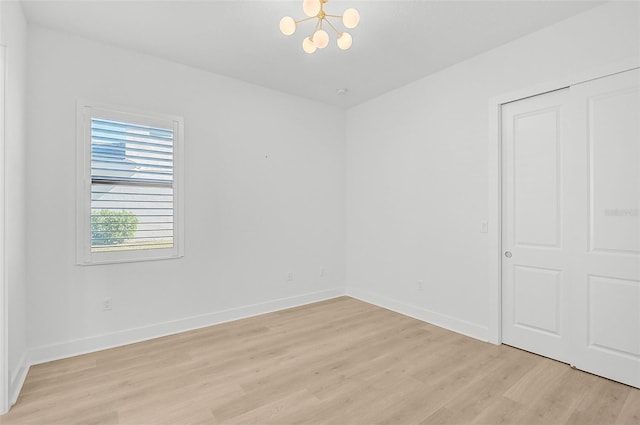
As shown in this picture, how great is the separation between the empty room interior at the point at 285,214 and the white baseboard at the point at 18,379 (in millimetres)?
31

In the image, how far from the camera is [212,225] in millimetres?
3855

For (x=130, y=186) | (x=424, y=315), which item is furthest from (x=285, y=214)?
(x=424, y=315)

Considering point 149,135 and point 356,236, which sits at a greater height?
point 149,135

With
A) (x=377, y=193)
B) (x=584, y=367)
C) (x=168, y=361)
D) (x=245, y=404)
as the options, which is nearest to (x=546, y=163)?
(x=584, y=367)

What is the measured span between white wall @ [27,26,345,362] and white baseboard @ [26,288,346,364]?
0.04ft

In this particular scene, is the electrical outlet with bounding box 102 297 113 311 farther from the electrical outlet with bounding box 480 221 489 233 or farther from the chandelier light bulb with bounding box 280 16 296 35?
the electrical outlet with bounding box 480 221 489 233

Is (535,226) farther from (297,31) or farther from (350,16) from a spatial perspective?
(297,31)

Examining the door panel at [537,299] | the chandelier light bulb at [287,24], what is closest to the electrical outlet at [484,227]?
the door panel at [537,299]

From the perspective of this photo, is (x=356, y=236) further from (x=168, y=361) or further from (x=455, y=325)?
(x=168, y=361)

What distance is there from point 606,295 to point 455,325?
56.6 inches

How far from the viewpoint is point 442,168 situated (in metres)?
3.83

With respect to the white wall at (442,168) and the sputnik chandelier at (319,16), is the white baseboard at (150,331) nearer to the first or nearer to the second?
the white wall at (442,168)

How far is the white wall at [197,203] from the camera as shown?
2.91 metres

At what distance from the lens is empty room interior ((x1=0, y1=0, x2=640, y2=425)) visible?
237cm
